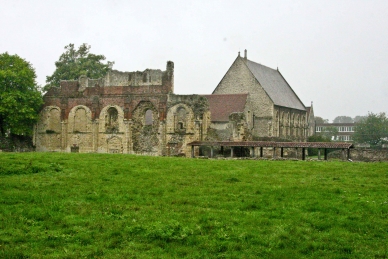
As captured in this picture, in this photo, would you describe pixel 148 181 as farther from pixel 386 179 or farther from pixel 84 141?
pixel 84 141

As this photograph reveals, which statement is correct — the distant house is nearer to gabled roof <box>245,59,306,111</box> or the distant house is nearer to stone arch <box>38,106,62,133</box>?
gabled roof <box>245,59,306,111</box>

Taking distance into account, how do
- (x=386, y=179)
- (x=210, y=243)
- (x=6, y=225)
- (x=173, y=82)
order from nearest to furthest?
(x=210, y=243), (x=6, y=225), (x=386, y=179), (x=173, y=82)

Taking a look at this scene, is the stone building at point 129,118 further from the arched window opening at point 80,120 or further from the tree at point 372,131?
the tree at point 372,131

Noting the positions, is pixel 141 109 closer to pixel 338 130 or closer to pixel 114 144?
pixel 114 144

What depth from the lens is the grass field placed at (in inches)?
367

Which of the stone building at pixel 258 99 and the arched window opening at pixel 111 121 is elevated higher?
the stone building at pixel 258 99

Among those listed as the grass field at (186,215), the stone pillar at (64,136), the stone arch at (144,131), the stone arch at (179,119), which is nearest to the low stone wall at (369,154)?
the stone arch at (179,119)

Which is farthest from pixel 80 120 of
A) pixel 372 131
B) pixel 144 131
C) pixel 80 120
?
pixel 372 131

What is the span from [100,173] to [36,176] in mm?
2311

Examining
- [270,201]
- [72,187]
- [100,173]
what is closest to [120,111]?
Result: [100,173]

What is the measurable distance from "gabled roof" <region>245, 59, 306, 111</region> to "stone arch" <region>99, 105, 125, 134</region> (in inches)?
871

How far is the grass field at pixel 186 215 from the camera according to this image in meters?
9.33

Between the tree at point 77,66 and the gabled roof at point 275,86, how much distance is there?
61.0 ft

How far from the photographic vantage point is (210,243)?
9.61 meters
